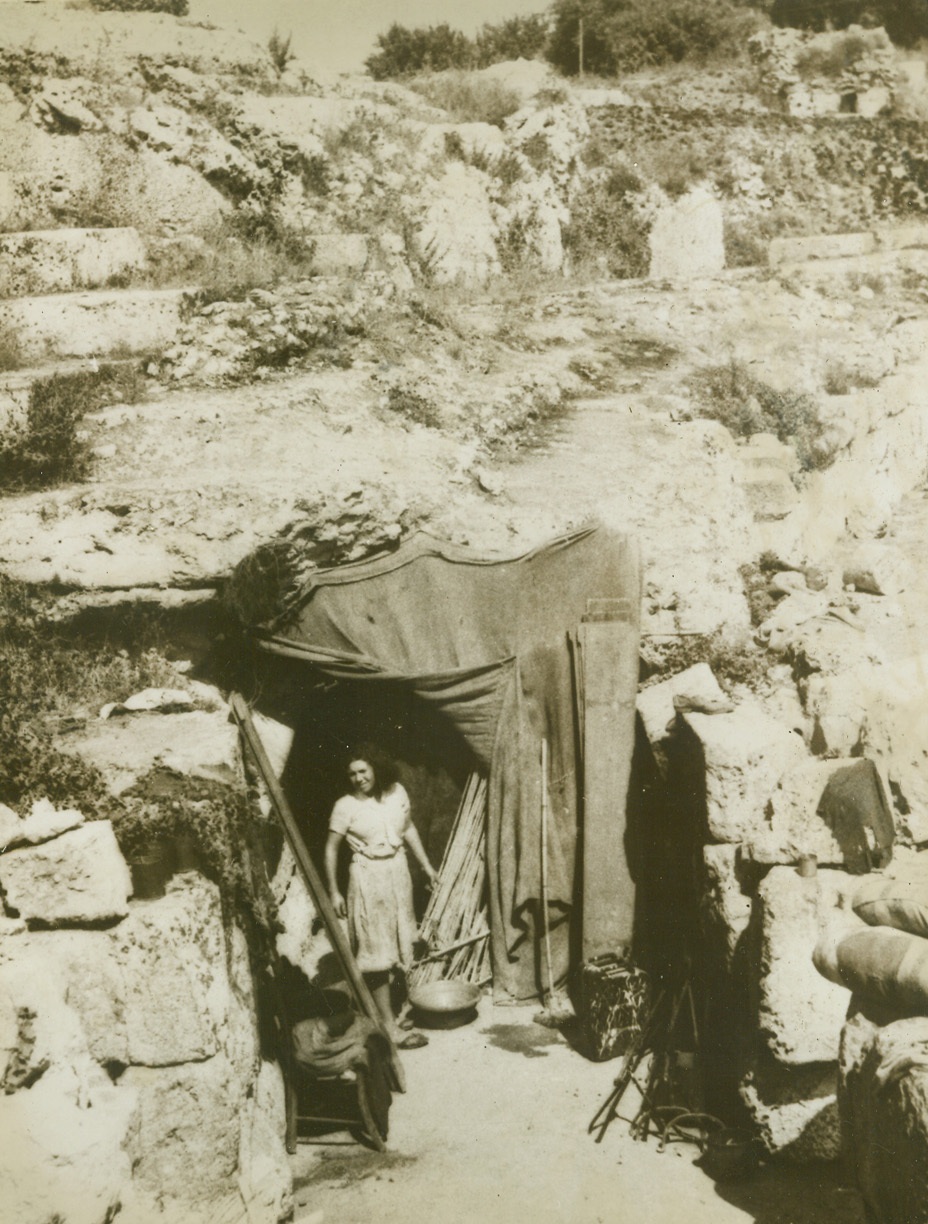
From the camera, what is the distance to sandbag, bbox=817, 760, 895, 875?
6137 mm

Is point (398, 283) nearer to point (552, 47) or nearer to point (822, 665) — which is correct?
point (552, 47)

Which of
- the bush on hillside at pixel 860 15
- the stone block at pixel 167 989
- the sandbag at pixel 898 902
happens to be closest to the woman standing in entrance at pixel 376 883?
the stone block at pixel 167 989

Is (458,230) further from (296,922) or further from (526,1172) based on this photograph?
(526,1172)

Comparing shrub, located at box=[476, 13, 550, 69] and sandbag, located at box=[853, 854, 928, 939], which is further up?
shrub, located at box=[476, 13, 550, 69]

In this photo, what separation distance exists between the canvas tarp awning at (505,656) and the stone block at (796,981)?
1.85 metres

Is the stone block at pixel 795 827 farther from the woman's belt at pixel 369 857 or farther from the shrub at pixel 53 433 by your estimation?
the shrub at pixel 53 433

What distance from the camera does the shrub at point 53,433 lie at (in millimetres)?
7379

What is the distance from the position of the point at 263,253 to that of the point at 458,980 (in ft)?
21.5

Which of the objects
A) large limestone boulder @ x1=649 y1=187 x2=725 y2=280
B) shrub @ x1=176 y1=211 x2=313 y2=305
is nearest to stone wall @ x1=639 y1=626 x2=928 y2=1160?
large limestone boulder @ x1=649 y1=187 x2=725 y2=280

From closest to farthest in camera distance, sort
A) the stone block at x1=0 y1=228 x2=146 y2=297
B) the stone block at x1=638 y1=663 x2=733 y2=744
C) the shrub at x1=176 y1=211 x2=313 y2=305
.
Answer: the stone block at x1=638 y1=663 x2=733 y2=744 → the stone block at x1=0 y1=228 x2=146 y2=297 → the shrub at x1=176 y1=211 x2=313 y2=305

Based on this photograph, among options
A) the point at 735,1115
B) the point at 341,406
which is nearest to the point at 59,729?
the point at 341,406

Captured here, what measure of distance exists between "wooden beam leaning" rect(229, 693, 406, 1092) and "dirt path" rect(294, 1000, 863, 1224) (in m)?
0.51

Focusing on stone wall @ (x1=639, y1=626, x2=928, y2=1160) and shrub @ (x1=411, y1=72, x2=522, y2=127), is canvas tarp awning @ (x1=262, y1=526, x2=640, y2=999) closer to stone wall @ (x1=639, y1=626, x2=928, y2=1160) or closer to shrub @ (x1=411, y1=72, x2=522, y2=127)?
stone wall @ (x1=639, y1=626, x2=928, y2=1160)

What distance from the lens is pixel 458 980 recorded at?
25.9ft
